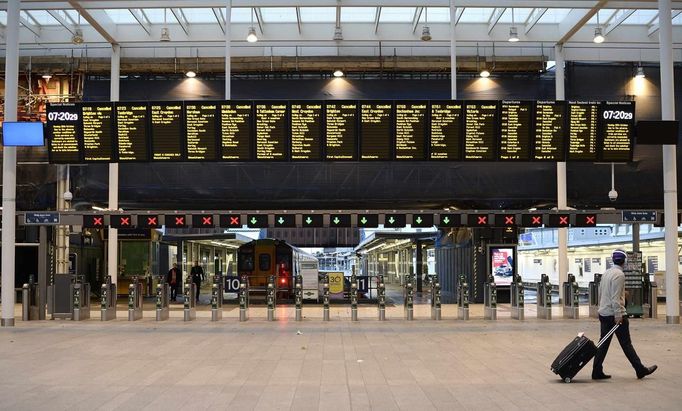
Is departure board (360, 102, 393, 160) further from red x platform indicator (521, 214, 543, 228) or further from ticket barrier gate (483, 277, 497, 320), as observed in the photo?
ticket barrier gate (483, 277, 497, 320)

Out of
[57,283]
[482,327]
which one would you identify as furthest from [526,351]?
[57,283]

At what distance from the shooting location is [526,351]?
→ 11602mm

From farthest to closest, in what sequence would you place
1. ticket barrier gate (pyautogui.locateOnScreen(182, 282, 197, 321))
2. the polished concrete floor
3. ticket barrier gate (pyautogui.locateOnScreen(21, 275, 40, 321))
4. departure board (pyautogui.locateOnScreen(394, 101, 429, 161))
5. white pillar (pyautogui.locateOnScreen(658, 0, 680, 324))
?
1. ticket barrier gate (pyautogui.locateOnScreen(182, 282, 197, 321))
2. ticket barrier gate (pyautogui.locateOnScreen(21, 275, 40, 321))
3. white pillar (pyautogui.locateOnScreen(658, 0, 680, 324))
4. departure board (pyautogui.locateOnScreen(394, 101, 429, 161))
5. the polished concrete floor

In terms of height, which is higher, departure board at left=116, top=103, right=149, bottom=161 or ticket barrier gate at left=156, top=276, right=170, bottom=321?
departure board at left=116, top=103, right=149, bottom=161

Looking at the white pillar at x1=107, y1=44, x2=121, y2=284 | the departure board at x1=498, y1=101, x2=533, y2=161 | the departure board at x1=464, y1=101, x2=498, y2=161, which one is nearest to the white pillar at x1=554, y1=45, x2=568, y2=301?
the departure board at x1=498, y1=101, x2=533, y2=161

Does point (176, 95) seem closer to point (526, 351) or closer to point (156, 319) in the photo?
point (156, 319)

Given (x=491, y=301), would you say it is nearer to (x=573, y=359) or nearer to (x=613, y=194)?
(x=613, y=194)

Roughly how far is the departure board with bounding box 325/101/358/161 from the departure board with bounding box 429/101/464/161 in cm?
169

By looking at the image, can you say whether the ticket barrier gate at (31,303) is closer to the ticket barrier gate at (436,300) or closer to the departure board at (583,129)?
the ticket barrier gate at (436,300)

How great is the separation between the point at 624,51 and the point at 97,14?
16.0 metres

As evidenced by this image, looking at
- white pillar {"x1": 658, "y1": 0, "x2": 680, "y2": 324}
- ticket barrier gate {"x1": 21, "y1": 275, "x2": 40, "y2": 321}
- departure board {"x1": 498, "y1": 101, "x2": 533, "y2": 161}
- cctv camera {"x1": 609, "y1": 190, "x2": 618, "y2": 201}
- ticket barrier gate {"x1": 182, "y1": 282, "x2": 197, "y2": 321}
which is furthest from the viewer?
cctv camera {"x1": 609, "y1": 190, "x2": 618, "y2": 201}

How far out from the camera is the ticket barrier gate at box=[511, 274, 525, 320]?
56.9ft

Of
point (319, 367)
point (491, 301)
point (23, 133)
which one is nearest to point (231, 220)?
point (23, 133)

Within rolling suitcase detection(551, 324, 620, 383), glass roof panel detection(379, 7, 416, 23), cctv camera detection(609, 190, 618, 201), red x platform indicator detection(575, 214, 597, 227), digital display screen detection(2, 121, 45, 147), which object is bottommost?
rolling suitcase detection(551, 324, 620, 383)
